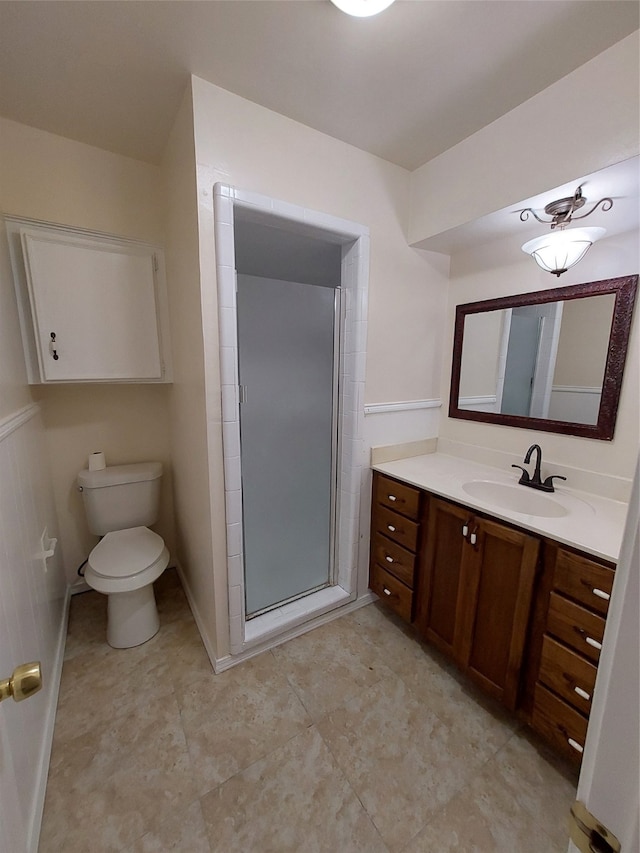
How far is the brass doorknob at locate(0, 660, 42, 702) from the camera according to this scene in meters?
0.53

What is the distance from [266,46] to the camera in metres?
1.08

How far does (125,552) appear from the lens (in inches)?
68.5

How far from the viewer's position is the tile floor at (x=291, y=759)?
105cm

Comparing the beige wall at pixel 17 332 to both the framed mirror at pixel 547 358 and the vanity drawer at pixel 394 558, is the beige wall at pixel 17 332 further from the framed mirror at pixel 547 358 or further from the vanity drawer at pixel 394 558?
the framed mirror at pixel 547 358

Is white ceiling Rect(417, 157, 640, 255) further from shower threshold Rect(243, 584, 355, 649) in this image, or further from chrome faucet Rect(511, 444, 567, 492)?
shower threshold Rect(243, 584, 355, 649)

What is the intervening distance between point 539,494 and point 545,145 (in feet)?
4.47

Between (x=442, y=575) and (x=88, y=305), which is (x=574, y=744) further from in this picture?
(x=88, y=305)

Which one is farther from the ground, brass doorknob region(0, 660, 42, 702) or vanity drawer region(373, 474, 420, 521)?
brass doorknob region(0, 660, 42, 702)

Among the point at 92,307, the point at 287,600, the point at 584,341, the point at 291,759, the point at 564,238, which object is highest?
the point at 564,238

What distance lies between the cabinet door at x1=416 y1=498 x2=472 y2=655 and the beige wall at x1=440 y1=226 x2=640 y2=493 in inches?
22.7

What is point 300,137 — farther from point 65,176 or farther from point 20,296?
point 20,296

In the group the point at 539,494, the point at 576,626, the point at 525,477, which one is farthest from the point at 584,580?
the point at 525,477

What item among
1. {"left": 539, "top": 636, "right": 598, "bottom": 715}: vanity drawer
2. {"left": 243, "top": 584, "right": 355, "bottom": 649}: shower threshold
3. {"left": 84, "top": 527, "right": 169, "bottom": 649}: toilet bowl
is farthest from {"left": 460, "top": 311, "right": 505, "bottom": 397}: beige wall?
{"left": 84, "top": 527, "right": 169, "bottom": 649}: toilet bowl

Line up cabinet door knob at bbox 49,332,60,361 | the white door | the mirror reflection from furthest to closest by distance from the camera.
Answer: cabinet door knob at bbox 49,332,60,361
the mirror reflection
the white door
